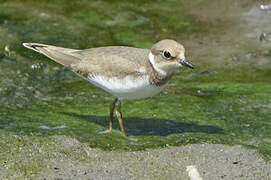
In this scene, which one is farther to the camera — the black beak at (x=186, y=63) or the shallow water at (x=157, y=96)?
the shallow water at (x=157, y=96)

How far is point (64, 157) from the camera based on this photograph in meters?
5.84

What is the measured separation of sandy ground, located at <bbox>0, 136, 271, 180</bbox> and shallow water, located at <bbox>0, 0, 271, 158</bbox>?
0.78ft

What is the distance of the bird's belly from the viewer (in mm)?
6289

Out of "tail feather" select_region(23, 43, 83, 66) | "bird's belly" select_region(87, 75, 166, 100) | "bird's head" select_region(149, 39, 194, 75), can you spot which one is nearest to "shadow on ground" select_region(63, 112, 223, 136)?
"bird's belly" select_region(87, 75, 166, 100)

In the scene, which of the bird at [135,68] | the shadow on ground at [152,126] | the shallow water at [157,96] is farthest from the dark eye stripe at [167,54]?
the shadow on ground at [152,126]

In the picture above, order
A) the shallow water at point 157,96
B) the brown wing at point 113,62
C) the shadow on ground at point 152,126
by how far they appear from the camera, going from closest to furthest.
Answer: the brown wing at point 113,62, the shallow water at point 157,96, the shadow on ground at point 152,126

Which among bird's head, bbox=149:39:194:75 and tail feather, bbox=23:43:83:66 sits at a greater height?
bird's head, bbox=149:39:194:75

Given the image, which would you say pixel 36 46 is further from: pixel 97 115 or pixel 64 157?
pixel 64 157

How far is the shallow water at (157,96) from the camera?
6.94m

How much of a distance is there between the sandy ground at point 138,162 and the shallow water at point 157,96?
24 cm

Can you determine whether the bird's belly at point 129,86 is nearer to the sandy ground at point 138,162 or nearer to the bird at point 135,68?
the bird at point 135,68

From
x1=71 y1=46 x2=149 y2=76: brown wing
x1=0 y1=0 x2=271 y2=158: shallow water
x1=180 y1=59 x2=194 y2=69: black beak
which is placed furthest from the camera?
x1=0 y1=0 x2=271 y2=158: shallow water

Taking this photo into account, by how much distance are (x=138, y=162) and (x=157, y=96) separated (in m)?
2.73

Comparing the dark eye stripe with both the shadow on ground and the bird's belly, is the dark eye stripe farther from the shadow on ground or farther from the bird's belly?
the shadow on ground
